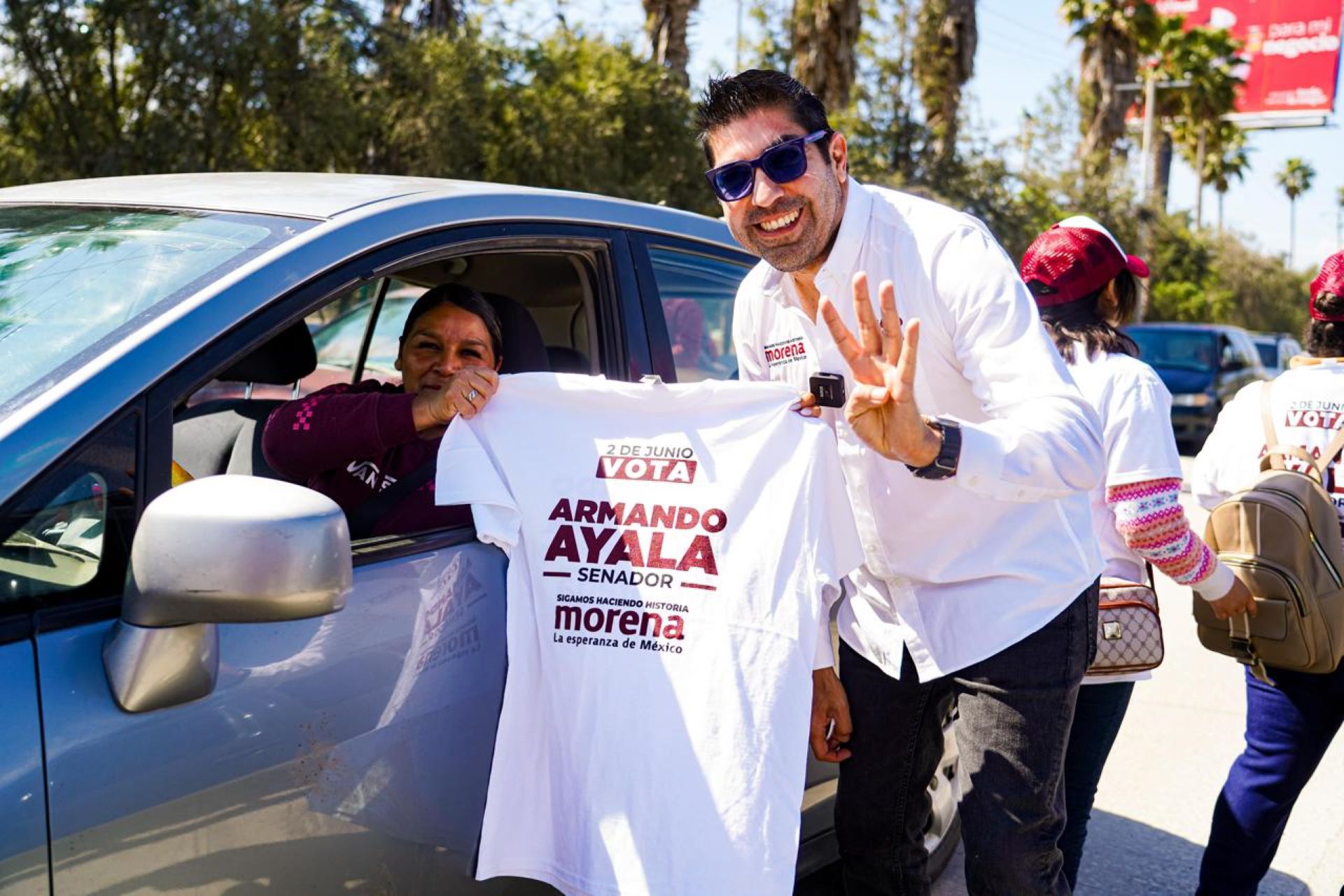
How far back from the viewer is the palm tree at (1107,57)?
31422 millimetres

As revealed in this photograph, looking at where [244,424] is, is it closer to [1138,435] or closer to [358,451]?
[358,451]

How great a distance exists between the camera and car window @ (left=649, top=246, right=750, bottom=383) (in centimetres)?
296

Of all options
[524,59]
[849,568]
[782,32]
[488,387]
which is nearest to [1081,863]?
[849,568]

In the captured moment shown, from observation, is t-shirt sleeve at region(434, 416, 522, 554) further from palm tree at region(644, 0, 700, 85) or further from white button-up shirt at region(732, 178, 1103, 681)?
palm tree at region(644, 0, 700, 85)

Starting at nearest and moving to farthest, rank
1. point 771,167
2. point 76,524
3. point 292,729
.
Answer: point 76,524
point 292,729
point 771,167

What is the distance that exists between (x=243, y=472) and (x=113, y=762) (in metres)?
1.26

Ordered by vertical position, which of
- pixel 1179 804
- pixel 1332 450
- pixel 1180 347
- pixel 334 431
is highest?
pixel 334 431

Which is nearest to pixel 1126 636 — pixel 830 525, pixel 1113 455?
pixel 1113 455

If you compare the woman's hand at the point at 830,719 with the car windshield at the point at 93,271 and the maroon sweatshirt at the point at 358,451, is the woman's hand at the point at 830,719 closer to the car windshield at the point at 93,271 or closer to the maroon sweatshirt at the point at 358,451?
the maroon sweatshirt at the point at 358,451

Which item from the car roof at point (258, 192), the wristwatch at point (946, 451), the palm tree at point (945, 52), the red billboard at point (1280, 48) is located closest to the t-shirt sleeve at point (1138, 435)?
the wristwatch at point (946, 451)

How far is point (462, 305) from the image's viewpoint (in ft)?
9.59

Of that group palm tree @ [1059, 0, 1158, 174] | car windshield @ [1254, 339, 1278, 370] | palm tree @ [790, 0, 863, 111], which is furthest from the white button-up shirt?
palm tree @ [1059, 0, 1158, 174]

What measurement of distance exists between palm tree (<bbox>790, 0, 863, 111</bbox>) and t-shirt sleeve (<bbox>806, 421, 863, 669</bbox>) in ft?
58.4

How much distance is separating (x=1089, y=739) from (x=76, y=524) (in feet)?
7.53
